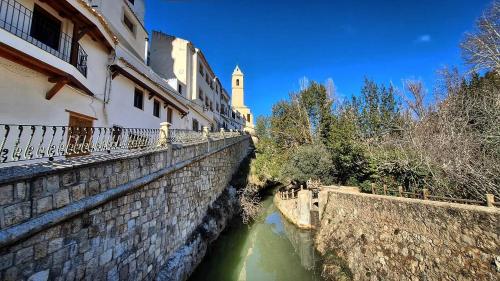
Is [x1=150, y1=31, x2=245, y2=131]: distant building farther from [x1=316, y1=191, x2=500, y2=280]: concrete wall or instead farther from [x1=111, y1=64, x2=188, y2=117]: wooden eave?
[x1=316, y1=191, x2=500, y2=280]: concrete wall

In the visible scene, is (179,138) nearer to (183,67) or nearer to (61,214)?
(61,214)

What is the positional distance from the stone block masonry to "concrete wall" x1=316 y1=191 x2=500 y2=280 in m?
6.88

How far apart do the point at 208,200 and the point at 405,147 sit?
36.9ft

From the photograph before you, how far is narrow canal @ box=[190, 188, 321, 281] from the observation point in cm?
1116

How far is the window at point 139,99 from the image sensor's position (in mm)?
13023

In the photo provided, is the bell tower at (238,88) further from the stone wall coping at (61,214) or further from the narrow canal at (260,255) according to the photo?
the stone wall coping at (61,214)

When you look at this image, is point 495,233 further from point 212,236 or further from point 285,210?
point 285,210

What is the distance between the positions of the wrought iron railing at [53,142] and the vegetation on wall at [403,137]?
11.4 metres

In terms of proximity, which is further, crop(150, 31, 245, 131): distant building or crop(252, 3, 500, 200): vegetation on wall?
crop(150, 31, 245, 131): distant building

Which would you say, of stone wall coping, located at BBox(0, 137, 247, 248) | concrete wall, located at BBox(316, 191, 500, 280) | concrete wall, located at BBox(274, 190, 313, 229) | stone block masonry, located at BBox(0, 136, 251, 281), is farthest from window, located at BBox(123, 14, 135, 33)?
concrete wall, located at BBox(316, 191, 500, 280)

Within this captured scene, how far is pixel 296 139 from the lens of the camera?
2688 centimetres

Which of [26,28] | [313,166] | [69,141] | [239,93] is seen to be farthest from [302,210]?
[239,93]

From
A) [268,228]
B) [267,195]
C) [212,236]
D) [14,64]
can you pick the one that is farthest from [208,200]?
[267,195]

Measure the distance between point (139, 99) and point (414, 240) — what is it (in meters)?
13.1
